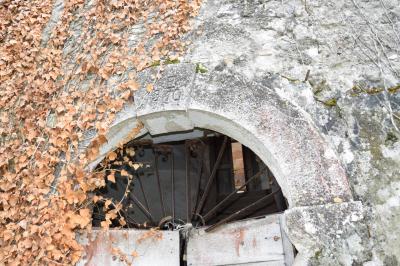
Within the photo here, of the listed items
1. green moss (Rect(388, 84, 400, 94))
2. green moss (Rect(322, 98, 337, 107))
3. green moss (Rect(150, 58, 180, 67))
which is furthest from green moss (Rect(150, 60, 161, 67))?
green moss (Rect(388, 84, 400, 94))

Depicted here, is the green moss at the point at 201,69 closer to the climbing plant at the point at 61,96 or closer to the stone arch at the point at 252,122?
the stone arch at the point at 252,122

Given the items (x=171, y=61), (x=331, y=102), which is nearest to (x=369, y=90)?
(x=331, y=102)

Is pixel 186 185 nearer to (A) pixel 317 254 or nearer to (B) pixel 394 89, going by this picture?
(A) pixel 317 254

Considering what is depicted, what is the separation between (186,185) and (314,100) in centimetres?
202

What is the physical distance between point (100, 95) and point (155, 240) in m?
1.27

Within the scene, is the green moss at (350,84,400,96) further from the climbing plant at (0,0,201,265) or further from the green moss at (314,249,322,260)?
the climbing plant at (0,0,201,265)

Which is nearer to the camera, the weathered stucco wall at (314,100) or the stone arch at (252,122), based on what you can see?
the weathered stucco wall at (314,100)

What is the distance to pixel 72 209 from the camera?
9.84ft

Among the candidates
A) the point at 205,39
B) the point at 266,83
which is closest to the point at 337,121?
the point at 266,83

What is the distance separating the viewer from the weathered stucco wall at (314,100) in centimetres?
244

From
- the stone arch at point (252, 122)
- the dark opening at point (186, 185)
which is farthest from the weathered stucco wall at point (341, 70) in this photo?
the dark opening at point (186, 185)

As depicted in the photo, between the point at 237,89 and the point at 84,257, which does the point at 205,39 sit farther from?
the point at 84,257

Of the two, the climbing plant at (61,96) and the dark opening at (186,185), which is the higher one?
the climbing plant at (61,96)

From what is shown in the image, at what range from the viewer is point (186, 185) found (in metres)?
4.46
